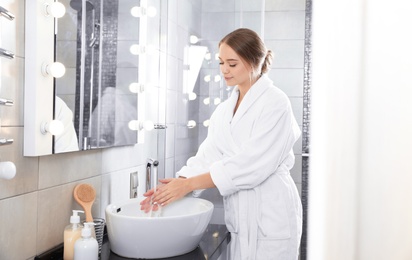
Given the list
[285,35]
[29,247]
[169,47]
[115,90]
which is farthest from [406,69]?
[285,35]

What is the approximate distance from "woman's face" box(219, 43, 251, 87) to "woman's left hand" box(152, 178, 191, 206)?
462mm

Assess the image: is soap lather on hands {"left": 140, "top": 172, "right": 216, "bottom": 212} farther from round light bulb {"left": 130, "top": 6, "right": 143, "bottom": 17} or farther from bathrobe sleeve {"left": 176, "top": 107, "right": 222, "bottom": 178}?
round light bulb {"left": 130, "top": 6, "right": 143, "bottom": 17}

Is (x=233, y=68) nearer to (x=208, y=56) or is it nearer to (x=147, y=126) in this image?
(x=208, y=56)

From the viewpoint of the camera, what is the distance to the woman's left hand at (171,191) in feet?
5.23

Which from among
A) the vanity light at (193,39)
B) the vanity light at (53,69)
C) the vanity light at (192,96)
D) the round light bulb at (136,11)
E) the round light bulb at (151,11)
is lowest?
the vanity light at (192,96)

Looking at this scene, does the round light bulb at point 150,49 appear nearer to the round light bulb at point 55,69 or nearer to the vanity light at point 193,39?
the vanity light at point 193,39

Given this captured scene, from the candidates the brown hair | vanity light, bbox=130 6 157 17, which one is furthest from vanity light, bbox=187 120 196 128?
vanity light, bbox=130 6 157 17

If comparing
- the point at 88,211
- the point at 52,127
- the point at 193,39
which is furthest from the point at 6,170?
the point at 193,39

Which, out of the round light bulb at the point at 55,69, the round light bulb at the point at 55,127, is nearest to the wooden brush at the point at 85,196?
the round light bulb at the point at 55,127

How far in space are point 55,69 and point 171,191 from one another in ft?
2.04

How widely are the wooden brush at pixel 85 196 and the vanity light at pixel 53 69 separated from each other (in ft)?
1.28

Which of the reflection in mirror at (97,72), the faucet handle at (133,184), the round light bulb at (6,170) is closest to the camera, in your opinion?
the round light bulb at (6,170)

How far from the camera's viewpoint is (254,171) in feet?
5.22

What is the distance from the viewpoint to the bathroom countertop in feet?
4.25
